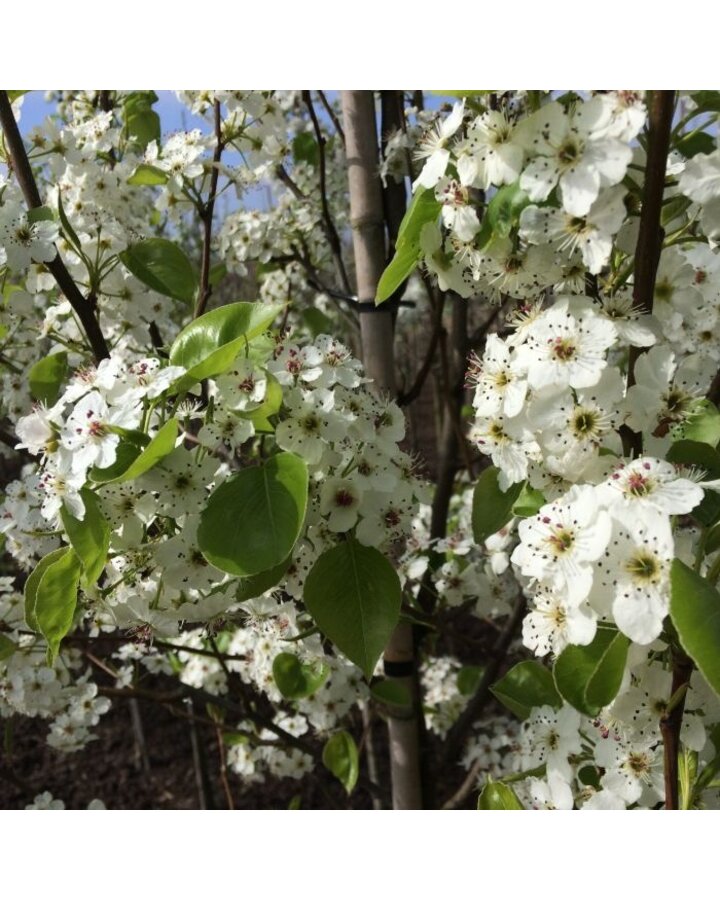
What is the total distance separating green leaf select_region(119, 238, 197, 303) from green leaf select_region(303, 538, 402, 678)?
0.61 m

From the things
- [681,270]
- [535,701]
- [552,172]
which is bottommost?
[535,701]

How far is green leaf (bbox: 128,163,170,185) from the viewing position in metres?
1.45

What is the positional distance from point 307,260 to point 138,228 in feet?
2.00

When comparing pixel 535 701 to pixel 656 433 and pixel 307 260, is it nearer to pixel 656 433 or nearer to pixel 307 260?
pixel 656 433

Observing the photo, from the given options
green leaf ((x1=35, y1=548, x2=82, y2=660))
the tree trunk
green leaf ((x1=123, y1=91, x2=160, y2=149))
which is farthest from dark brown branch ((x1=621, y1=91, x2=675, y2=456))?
green leaf ((x1=123, y1=91, x2=160, y2=149))

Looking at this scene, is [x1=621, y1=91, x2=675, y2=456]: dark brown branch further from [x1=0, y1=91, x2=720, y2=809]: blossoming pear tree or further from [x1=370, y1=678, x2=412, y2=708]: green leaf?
[x1=370, y1=678, x2=412, y2=708]: green leaf

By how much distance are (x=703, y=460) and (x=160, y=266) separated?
3.04 ft

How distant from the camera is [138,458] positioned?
0.81 m

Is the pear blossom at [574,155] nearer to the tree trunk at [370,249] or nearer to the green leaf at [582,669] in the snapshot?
the green leaf at [582,669]

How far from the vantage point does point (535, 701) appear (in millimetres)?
1070

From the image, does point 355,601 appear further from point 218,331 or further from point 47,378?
point 47,378

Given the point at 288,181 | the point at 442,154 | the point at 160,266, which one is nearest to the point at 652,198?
the point at 442,154

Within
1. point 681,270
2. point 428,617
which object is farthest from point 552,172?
point 428,617

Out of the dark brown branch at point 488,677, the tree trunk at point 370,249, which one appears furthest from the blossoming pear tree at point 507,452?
the dark brown branch at point 488,677
